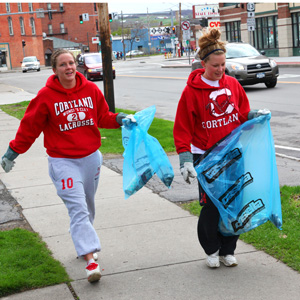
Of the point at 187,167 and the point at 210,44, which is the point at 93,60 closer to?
the point at 210,44

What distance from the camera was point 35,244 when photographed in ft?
15.5

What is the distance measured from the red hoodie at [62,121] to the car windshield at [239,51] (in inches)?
617

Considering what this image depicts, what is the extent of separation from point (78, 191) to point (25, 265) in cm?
79

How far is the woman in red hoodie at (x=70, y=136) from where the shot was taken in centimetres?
396

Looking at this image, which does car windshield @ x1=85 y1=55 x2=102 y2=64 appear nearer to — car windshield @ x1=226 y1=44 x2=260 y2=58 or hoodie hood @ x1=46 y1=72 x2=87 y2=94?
car windshield @ x1=226 y1=44 x2=260 y2=58

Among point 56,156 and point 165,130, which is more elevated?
point 56,156

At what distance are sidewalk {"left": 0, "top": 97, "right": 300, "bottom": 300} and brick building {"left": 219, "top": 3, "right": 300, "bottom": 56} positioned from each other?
32.5m

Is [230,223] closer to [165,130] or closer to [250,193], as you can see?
[250,193]

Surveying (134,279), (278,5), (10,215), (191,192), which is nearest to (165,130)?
(191,192)

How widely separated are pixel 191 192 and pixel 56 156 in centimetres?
258

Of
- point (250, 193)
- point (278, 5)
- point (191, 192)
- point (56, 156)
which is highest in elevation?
point (278, 5)

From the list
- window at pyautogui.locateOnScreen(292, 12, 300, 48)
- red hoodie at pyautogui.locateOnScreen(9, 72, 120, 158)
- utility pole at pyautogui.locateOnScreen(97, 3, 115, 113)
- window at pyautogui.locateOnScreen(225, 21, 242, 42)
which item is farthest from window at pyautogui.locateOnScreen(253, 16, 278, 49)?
Answer: red hoodie at pyautogui.locateOnScreen(9, 72, 120, 158)

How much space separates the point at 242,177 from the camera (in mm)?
3893

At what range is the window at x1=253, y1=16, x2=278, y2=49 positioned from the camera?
43.5 meters
